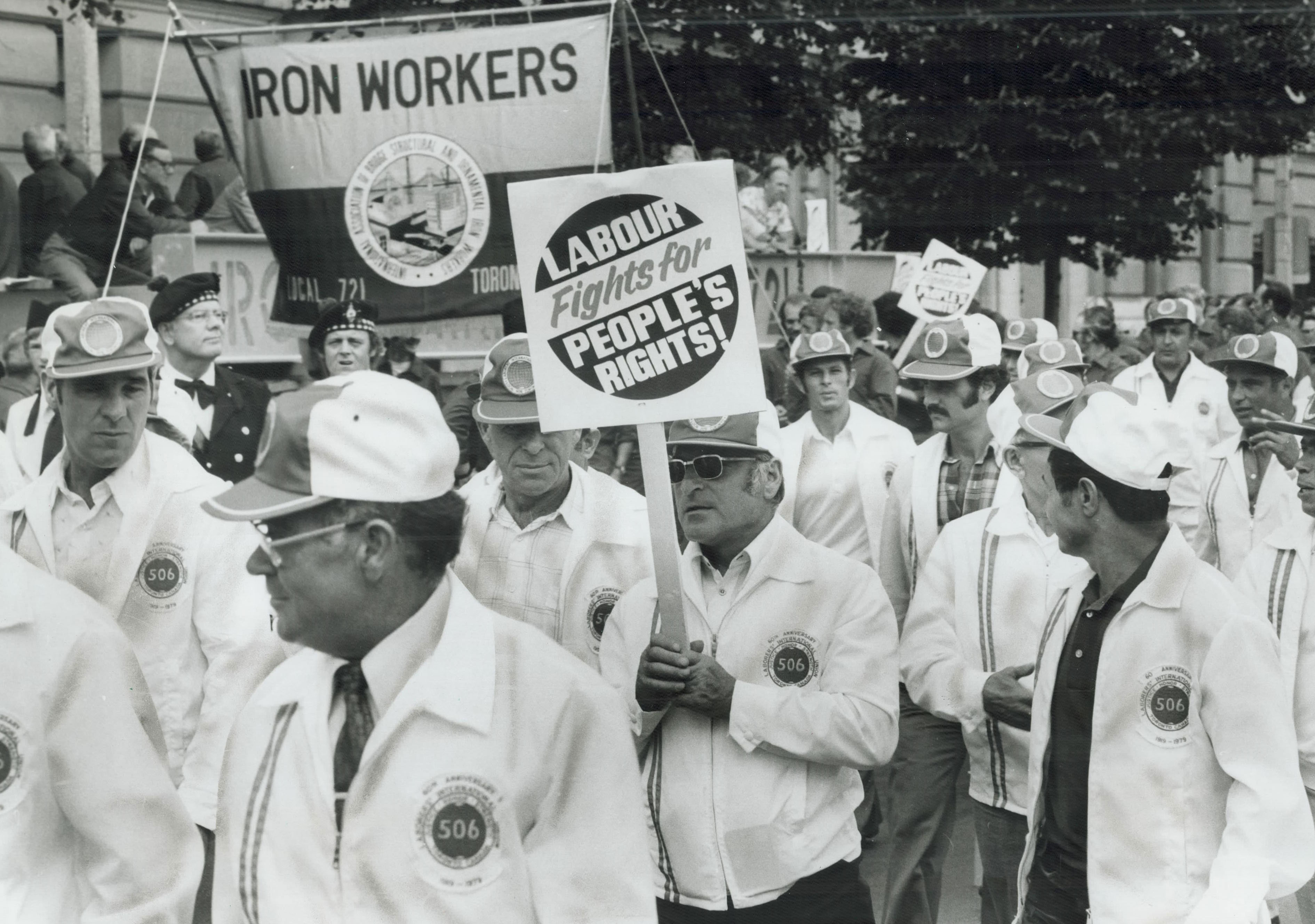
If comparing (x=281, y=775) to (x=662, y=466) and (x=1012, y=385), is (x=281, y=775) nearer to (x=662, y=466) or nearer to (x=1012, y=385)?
(x=662, y=466)

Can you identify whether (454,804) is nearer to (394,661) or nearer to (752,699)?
(394,661)

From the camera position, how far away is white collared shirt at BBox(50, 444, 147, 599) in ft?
14.0

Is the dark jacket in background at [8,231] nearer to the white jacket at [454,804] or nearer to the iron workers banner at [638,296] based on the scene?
the iron workers banner at [638,296]

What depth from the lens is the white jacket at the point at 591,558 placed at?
15.5ft

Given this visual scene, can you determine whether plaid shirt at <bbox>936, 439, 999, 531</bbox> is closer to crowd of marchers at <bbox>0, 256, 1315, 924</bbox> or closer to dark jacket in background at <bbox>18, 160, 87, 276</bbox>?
crowd of marchers at <bbox>0, 256, 1315, 924</bbox>

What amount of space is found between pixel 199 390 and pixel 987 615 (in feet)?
9.07

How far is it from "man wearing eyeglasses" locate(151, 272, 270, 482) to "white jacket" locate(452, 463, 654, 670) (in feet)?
4.59

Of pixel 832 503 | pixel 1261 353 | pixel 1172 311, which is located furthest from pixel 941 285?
pixel 832 503

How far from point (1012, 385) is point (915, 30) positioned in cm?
1005

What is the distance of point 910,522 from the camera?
20.4ft

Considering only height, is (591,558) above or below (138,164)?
below

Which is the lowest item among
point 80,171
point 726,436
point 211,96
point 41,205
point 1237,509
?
point 1237,509

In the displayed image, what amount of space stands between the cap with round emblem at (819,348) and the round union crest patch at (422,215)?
1470 millimetres

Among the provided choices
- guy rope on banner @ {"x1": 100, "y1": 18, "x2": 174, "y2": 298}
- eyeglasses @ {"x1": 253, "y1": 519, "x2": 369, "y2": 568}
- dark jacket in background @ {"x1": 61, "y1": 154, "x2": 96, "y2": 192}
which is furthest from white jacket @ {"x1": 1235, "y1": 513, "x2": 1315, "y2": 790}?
dark jacket in background @ {"x1": 61, "y1": 154, "x2": 96, "y2": 192}
